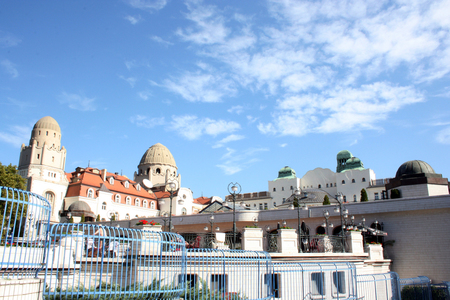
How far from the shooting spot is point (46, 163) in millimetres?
58500

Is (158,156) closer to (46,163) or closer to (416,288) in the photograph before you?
(46,163)

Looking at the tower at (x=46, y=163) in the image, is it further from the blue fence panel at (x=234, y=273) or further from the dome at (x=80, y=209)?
the blue fence panel at (x=234, y=273)

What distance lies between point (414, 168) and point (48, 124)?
57.4m

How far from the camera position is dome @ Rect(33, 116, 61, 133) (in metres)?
Result: 62.6

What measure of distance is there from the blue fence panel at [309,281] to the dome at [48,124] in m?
58.7

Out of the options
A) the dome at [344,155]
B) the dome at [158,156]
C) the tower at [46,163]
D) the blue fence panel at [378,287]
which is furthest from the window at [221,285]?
the dome at [344,155]

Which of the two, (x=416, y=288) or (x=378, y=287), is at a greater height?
(x=378, y=287)

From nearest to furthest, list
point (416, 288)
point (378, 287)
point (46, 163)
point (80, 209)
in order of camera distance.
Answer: point (378, 287), point (416, 288), point (80, 209), point (46, 163)

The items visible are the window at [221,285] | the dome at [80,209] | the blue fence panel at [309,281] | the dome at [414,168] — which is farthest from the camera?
the dome at [80,209]

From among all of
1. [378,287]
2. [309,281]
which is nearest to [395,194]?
[378,287]

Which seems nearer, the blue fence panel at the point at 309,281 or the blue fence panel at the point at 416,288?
the blue fence panel at the point at 309,281

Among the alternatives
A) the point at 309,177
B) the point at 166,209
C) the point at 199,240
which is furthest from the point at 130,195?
the point at 199,240

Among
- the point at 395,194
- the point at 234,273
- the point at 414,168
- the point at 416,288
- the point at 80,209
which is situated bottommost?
the point at 416,288

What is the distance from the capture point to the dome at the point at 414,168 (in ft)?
114
